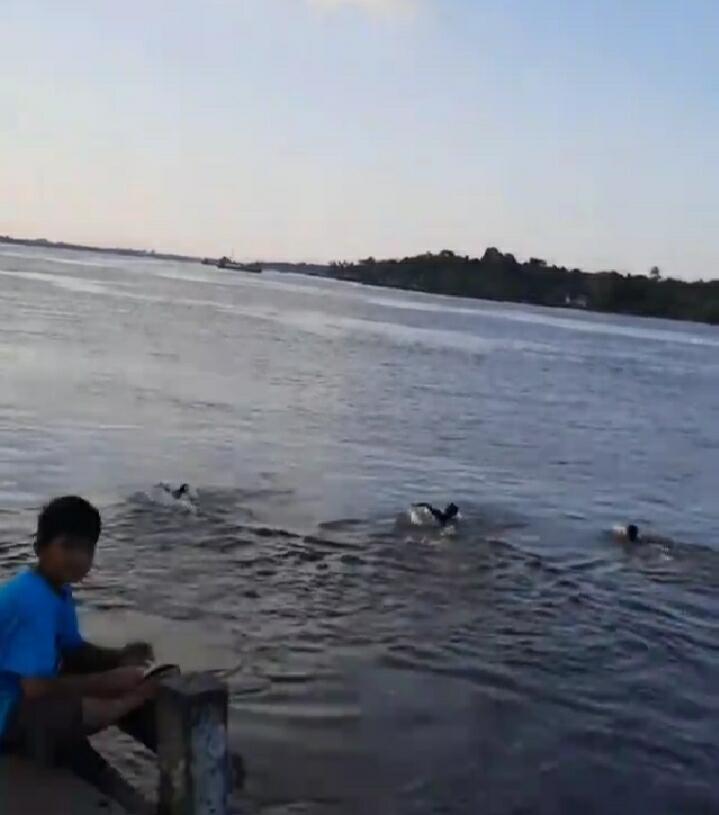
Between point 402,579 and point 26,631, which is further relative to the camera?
point 402,579

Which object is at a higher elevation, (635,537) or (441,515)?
(441,515)

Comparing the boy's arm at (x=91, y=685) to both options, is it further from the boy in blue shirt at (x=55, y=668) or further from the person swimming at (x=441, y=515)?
the person swimming at (x=441, y=515)

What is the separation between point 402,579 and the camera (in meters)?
12.3

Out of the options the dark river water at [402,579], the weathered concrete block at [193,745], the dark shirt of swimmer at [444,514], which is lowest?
the dark river water at [402,579]

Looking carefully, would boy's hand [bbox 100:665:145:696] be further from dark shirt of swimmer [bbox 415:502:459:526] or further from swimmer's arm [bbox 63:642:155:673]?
dark shirt of swimmer [bbox 415:502:459:526]

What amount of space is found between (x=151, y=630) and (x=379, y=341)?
49.7 meters

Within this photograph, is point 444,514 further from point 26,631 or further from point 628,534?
point 26,631

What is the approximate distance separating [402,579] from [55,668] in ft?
25.0

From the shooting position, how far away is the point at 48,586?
4801mm

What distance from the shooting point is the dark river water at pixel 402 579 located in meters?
7.92

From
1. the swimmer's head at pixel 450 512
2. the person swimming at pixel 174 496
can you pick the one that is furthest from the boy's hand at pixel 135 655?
the swimmer's head at pixel 450 512

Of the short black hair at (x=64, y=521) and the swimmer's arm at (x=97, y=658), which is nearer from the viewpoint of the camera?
the short black hair at (x=64, y=521)

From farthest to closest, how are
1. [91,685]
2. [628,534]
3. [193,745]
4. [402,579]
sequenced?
[628,534]
[402,579]
[91,685]
[193,745]

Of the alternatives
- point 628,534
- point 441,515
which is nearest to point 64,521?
point 441,515
